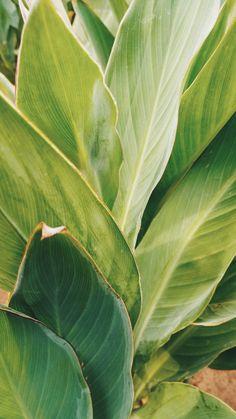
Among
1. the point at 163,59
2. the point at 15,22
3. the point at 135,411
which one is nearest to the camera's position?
the point at 163,59

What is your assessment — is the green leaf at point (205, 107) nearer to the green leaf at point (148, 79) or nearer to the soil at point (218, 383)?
the green leaf at point (148, 79)

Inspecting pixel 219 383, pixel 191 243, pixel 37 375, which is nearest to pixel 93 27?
pixel 191 243

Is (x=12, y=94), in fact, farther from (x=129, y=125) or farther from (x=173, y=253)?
(x=173, y=253)

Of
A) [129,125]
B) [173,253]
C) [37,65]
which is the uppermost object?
[37,65]

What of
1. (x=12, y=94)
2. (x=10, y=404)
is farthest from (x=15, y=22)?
(x=10, y=404)

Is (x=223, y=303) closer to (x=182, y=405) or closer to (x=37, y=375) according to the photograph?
(x=182, y=405)

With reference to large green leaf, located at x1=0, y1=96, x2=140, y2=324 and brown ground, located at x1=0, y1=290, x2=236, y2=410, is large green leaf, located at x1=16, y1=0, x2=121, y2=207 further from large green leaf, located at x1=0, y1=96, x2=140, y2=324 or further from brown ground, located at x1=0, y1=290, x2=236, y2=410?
brown ground, located at x1=0, y1=290, x2=236, y2=410

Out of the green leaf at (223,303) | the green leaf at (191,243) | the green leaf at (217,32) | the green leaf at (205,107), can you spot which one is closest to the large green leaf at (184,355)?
the green leaf at (223,303)
